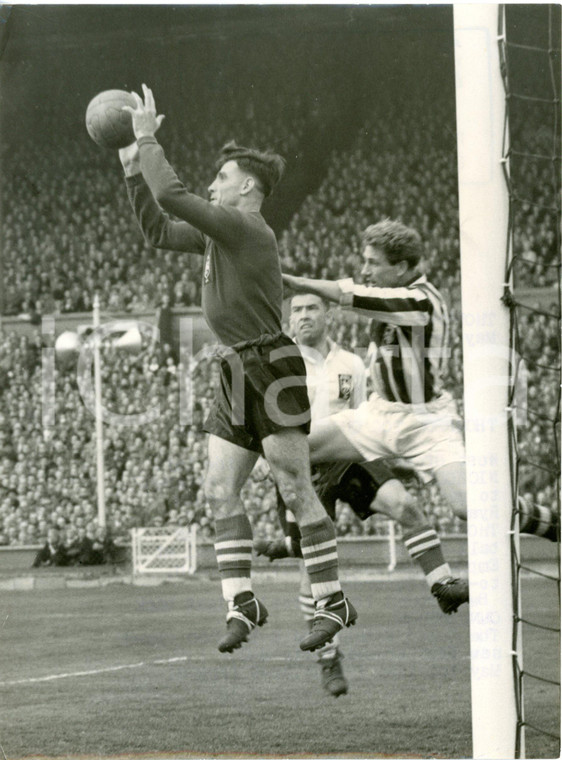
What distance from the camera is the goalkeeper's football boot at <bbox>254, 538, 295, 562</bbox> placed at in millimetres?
4152

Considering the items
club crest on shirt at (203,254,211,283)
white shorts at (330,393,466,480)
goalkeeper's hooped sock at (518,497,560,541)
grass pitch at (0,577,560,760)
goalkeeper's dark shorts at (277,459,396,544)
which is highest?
club crest on shirt at (203,254,211,283)

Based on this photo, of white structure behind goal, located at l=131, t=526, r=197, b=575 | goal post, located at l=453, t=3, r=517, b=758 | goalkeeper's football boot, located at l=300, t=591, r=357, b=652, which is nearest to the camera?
goal post, located at l=453, t=3, r=517, b=758

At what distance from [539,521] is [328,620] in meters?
0.94

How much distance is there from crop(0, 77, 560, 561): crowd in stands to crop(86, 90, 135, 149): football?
3.4 inches

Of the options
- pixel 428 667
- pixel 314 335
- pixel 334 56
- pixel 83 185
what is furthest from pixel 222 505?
pixel 334 56

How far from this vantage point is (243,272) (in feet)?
13.3

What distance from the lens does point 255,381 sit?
4070 millimetres

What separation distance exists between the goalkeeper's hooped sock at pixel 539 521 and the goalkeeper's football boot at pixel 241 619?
112 cm

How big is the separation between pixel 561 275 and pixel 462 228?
490 millimetres

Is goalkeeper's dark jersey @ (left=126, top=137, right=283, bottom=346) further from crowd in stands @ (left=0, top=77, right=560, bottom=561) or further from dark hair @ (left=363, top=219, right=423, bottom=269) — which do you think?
dark hair @ (left=363, top=219, right=423, bottom=269)

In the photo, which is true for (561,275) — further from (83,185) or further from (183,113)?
(83,185)

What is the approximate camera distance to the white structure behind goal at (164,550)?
4148 mm

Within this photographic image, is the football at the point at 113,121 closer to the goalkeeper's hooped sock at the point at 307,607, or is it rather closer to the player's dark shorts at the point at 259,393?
the player's dark shorts at the point at 259,393

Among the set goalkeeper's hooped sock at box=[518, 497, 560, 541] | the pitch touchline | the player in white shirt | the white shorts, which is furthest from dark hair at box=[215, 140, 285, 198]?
the pitch touchline
